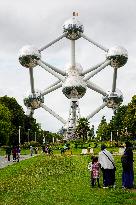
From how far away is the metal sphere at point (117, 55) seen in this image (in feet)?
248

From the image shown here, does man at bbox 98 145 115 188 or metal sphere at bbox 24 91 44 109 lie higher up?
metal sphere at bbox 24 91 44 109

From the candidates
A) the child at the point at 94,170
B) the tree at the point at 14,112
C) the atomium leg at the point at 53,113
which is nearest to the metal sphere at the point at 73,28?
the atomium leg at the point at 53,113

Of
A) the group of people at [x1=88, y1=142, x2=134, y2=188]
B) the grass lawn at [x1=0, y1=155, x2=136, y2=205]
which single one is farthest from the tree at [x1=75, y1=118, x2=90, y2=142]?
the group of people at [x1=88, y1=142, x2=134, y2=188]

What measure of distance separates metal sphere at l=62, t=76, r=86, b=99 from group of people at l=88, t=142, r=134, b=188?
60.0m

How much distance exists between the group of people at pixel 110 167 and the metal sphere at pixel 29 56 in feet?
185

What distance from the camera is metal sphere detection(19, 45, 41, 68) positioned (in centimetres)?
7456

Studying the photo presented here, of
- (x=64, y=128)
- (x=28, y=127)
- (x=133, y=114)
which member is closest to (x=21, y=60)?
(x=64, y=128)

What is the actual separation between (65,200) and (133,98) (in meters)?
81.4

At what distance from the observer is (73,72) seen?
81.8m

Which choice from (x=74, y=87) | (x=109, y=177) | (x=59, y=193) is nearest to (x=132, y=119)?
(x=74, y=87)

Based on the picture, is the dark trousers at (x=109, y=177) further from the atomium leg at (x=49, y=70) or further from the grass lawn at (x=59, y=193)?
the atomium leg at (x=49, y=70)

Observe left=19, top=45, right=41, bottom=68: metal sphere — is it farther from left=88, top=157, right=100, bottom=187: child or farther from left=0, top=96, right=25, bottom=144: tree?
left=88, top=157, right=100, bottom=187: child

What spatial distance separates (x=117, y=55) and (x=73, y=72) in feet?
27.7

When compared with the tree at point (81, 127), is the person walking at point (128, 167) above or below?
below
